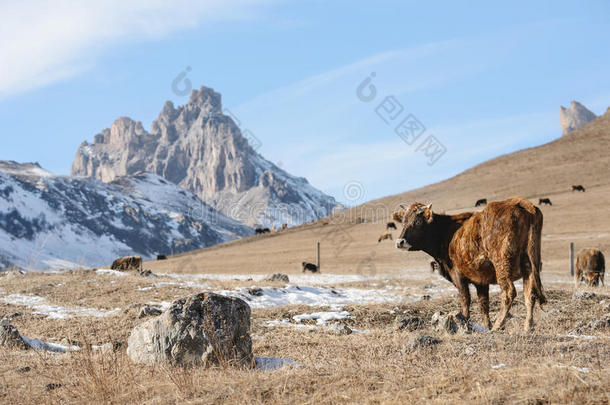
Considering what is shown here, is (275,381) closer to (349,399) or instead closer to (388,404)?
(349,399)

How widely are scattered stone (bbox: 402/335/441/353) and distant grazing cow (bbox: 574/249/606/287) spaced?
16652 mm

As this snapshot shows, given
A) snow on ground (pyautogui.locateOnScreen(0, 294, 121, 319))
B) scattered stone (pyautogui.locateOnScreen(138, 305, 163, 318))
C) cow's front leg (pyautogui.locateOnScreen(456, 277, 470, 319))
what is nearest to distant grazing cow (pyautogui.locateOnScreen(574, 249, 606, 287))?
cow's front leg (pyautogui.locateOnScreen(456, 277, 470, 319))

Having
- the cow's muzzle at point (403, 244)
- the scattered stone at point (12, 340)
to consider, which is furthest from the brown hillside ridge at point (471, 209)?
the scattered stone at point (12, 340)

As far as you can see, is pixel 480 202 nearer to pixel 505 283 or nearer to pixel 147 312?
pixel 147 312

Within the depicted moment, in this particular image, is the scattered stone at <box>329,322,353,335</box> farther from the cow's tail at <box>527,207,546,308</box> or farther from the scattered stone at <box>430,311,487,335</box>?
the cow's tail at <box>527,207,546,308</box>

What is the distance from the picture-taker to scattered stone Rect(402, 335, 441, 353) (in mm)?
7062

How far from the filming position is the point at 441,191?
2968 inches

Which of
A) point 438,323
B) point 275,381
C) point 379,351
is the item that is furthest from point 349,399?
point 438,323

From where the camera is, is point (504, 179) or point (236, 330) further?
point (504, 179)

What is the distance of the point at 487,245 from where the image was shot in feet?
31.8

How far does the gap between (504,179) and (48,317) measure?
2707 inches

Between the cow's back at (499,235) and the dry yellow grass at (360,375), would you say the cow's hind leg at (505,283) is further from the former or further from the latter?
the dry yellow grass at (360,375)

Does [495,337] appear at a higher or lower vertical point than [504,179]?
lower

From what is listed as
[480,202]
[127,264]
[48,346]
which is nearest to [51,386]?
[48,346]
